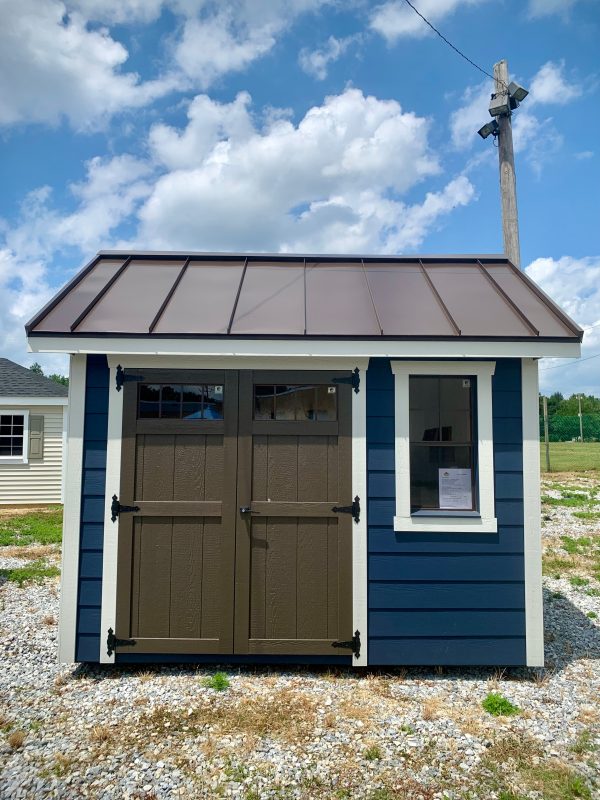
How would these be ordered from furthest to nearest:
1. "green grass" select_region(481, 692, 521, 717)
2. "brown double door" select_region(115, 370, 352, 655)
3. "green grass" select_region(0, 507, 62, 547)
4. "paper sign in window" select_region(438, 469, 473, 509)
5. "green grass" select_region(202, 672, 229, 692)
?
"green grass" select_region(0, 507, 62, 547)
"paper sign in window" select_region(438, 469, 473, 509)
"brown double door" select_region(115, 370, 352, 655)
"green grass" select_region(202, 672, 229, 692)
"green grass" select_region(481, 692, 521, 717)

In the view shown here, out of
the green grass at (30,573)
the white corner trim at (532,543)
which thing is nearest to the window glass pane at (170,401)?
the white corner trim at (532,543)

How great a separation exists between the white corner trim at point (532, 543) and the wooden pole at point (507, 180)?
3648mm

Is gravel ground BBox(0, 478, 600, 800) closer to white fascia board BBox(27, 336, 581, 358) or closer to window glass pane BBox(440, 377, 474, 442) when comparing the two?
window glass pane BBox(440, 377, 474, 442)

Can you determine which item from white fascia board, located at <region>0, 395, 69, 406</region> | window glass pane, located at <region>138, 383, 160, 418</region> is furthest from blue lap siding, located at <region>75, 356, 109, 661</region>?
white fascia board, located at <region>0, 395, 69, 406</region>

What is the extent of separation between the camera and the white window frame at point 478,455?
3.82m

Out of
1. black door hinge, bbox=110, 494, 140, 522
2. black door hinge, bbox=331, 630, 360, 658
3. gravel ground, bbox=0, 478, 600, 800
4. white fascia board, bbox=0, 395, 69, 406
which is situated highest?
white fascia board, bbox=0, 395, 69, 406

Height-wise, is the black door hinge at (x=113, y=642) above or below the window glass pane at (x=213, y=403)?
below

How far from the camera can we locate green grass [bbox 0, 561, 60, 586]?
6098 mm

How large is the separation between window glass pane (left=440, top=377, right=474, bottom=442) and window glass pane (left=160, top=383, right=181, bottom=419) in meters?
2.12

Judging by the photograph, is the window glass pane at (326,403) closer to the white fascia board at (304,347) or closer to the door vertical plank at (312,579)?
the white fascia board at (304,347)

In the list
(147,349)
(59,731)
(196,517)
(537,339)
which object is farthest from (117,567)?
(537,339)

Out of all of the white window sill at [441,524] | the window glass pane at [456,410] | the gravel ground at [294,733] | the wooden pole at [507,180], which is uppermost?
the wooden pole at [507,180]

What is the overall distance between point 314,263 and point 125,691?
3.86 m

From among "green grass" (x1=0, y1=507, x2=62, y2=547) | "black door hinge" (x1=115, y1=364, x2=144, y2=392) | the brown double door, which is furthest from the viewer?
"green grass" (x1=0, y1=507, x2=62, y2=547)
